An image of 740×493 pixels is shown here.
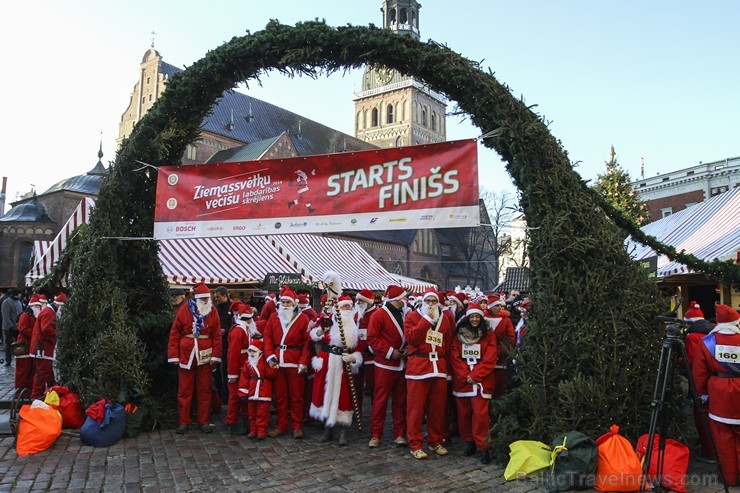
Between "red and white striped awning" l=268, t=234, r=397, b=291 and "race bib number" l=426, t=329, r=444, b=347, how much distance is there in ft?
42.6

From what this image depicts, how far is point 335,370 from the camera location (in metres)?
6.78

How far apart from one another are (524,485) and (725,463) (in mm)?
1907

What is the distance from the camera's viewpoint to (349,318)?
698 cm

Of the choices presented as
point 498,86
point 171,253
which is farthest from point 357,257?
point 498,86

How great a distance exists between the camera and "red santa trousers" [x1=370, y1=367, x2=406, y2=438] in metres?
6.50

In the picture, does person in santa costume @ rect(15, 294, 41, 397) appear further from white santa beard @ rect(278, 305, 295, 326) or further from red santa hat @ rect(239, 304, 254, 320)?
white santa beard @ rect(278, 305, 295, 326)

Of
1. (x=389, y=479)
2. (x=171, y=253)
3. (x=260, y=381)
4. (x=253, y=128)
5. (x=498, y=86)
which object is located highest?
(x=253, y=128)

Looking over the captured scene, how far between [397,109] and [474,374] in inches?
3155

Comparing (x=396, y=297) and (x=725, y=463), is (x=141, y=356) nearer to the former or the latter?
(x=396, y=297)

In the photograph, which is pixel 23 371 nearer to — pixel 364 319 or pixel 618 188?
pixel 364 319

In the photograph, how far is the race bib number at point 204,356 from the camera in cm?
700

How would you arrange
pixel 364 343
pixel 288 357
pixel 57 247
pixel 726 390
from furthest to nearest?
pixel 57 247 < pixel 364 343 < pixel 288 357 < pixel 726 390

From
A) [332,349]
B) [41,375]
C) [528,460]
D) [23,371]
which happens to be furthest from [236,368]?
[23,371]

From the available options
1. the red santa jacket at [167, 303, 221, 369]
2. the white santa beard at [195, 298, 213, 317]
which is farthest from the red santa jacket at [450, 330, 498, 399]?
the white santa beard at [195, 298, 213, 317]
